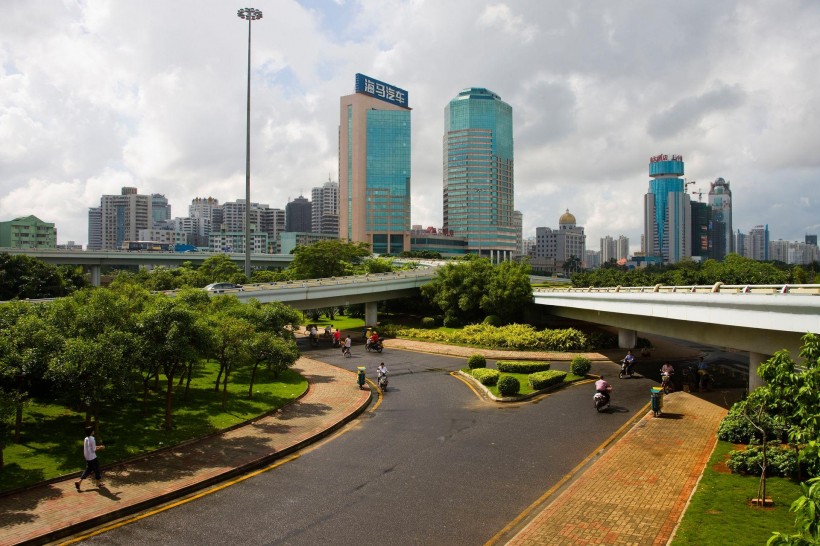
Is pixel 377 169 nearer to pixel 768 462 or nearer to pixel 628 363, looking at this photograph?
pixel 628 363

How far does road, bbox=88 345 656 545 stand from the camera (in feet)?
37.6

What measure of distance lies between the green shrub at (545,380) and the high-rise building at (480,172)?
13274cm

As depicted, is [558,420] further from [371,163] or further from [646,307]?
[371,163]

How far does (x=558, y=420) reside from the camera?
2042 centimetres

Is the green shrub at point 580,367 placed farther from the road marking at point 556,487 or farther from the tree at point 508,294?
the tree at point 508,294

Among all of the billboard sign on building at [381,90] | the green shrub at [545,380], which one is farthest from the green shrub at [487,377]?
the billboard sign on building at [381,90]

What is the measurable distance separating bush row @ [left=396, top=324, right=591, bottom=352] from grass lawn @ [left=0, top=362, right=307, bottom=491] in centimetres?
1832

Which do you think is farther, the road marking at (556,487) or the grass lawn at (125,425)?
the grass lawn at (125,425)

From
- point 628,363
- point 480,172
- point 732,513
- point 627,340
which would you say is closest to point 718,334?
point 628,363

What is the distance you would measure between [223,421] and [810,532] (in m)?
17.5

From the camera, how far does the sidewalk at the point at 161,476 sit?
1156 cm

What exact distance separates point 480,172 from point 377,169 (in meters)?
30.7

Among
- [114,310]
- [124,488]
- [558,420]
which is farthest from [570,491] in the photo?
[114,310]

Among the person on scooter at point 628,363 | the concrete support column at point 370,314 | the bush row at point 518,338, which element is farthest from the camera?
the concrete support column at point 370,314
